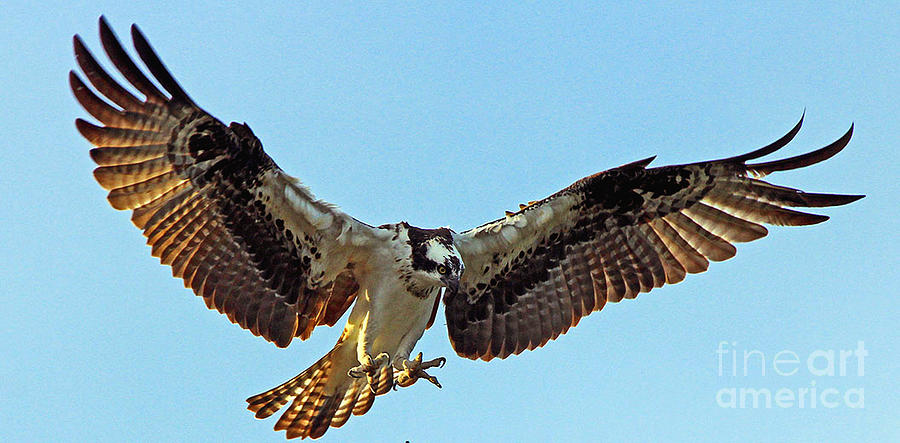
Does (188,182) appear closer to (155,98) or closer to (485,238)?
(155,98)

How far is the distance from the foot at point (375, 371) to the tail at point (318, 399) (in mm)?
292

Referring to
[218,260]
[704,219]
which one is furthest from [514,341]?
[218,260]

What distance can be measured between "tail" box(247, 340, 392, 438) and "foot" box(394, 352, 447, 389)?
0.61 m

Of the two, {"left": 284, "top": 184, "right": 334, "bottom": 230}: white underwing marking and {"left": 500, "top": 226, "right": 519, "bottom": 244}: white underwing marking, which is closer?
{"left": 284, "top": 184, "right": 334, "bottom": 230}: white underwing marking

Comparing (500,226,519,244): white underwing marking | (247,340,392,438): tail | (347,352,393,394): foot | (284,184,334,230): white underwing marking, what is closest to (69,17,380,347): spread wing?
(284,184,334,230): white underwing marking

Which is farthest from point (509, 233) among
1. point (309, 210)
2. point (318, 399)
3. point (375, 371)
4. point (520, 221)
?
point (318, 399)

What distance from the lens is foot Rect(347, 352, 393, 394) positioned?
359 inches

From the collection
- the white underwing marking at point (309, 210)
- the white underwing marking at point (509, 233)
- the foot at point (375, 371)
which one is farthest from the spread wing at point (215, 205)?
the white underwing marking at point (509, 233)

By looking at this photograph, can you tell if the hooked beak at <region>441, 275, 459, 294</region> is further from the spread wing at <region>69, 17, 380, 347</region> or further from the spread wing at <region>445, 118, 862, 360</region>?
the spread wing at <region>445, 118, 862, 360</region>

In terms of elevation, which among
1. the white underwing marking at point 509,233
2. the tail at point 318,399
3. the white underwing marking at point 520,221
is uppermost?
the white underwing marking at point 520,221

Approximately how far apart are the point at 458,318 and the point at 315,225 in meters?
1.88

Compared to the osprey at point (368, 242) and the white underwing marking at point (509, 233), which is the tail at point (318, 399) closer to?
the osprey at point (368, 242)

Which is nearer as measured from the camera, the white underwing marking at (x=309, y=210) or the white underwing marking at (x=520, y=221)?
the white underwing marking at (x=309, y=210)

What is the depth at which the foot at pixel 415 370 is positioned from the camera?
357 inches
